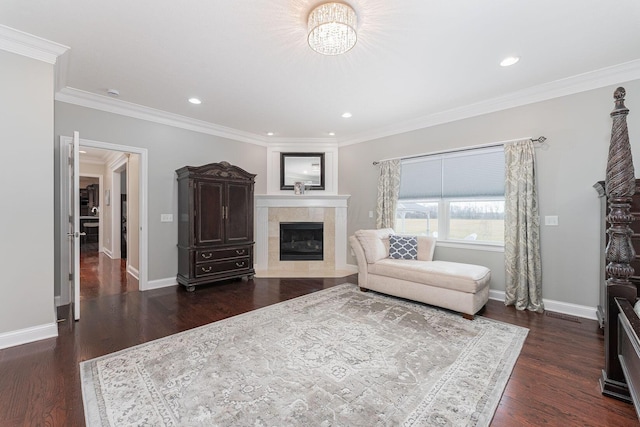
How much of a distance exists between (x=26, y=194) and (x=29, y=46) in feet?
4.30

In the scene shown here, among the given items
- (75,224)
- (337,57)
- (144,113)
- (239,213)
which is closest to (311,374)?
(337,57)

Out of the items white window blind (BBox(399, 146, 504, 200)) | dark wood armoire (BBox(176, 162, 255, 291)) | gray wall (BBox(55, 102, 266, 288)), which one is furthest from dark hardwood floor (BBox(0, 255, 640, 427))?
white window blind (BBox(399, 146, 504, 200))

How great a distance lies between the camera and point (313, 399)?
67.6 inches

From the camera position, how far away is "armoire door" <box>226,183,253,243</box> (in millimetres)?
4453

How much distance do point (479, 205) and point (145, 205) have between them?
4870mm

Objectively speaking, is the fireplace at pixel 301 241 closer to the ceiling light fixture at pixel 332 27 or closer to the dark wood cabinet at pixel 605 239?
the ceiling light fixture at pixel 332 27

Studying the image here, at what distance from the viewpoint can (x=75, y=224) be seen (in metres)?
2.94

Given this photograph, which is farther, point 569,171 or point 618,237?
point 569,171

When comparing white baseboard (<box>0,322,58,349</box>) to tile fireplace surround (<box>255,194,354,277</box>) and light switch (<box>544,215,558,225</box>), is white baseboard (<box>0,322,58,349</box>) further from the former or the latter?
light switch (<box>544,215,558,225</box>)

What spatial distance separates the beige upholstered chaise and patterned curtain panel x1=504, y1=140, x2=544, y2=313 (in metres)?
0.41

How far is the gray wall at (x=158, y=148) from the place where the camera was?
3496mm

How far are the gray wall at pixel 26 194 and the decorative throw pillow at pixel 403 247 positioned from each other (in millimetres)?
3915

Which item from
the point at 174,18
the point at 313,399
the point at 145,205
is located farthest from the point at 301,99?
the point at 313,399

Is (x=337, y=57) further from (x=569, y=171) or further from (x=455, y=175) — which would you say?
(x=569, y=171)
